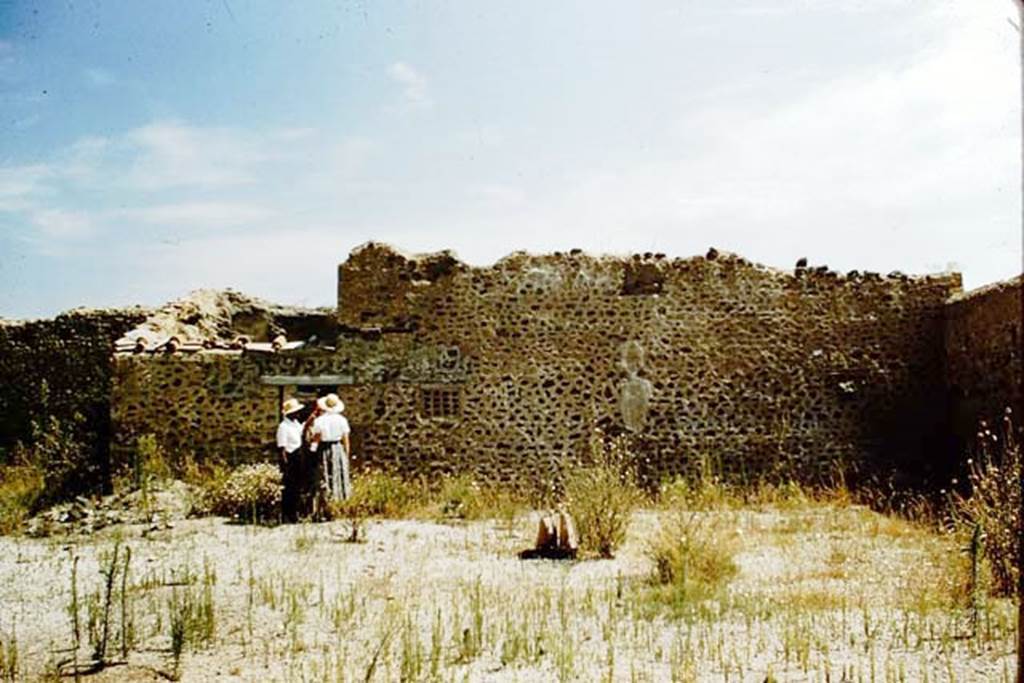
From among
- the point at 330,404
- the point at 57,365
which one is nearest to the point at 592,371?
the point at 330,404

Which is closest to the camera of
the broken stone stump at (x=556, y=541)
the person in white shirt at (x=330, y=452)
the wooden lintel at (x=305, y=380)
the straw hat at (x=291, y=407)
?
the broken stone stump at (x=556, y=541)

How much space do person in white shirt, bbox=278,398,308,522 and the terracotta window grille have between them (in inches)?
83.6

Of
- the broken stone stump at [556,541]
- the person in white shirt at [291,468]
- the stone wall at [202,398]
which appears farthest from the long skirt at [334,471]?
the broken stone stump at [556,541]

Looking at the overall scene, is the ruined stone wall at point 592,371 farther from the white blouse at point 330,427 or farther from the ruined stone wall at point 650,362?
the white blouse at point 330,427

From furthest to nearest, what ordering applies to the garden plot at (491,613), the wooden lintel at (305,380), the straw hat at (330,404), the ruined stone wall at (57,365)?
the ruined stone wall at (57,365)
the wooden lintel at (305,380)
the straw hat at (330,404)
the garden plot at (491,613)

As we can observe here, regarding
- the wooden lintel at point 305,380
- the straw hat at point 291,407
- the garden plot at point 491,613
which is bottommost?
the garden plot at point 491,613

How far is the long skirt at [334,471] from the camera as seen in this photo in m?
11.3

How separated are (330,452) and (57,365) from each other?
7.01m

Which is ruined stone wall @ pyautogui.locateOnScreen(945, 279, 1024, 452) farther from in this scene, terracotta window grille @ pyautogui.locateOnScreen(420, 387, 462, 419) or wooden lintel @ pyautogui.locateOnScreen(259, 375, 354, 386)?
wooden lintel @ pyautogui.locateOnScreen(259, 375, 354, 386)

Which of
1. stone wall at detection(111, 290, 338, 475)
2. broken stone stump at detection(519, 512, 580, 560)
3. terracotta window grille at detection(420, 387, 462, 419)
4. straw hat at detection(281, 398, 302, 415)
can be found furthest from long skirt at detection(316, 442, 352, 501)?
broken stone stump at detection(519, 512, 580, 560)

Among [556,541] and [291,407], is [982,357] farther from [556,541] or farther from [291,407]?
[291,407]

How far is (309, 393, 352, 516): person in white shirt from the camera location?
11.3 meters

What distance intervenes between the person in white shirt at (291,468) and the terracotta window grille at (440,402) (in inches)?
83.6

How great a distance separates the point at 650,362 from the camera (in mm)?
13125
